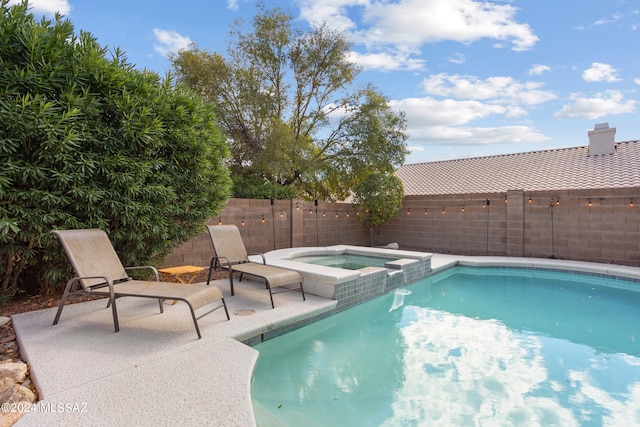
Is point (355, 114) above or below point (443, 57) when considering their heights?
below

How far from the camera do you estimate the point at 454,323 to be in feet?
16.3

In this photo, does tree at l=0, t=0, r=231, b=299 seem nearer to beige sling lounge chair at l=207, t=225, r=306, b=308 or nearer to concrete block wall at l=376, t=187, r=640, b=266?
beige sling lounge chair at l=207, t=225, r=306, b=308

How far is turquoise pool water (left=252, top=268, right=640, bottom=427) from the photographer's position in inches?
111

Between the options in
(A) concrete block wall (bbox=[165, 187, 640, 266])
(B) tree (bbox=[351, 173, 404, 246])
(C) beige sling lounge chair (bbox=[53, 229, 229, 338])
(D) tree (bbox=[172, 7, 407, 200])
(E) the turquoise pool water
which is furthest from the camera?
(B) tree (bbox=[351, 173, 404, 246])

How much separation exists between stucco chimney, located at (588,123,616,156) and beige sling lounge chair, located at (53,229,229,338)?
14.5 metres

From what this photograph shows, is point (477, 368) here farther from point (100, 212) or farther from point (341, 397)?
point (100, 212)

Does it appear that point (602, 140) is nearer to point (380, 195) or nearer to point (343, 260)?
point (380, 195)

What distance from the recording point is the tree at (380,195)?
11125mm

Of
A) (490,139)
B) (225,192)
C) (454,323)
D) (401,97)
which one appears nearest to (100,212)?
(225,192)

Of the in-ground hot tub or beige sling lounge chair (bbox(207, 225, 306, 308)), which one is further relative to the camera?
the in-ground hot tub

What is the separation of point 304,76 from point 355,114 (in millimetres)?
2310

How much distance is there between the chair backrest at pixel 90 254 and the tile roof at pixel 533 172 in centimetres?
1117

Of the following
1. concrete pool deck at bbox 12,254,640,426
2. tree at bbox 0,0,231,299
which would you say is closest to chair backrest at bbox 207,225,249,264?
tree at bbox 0,0,231,299

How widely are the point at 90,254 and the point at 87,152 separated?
128cm
